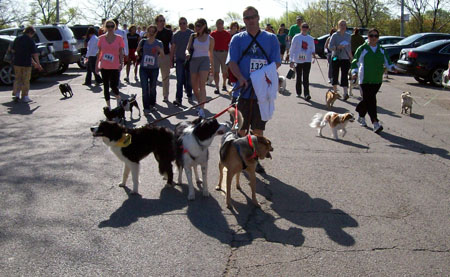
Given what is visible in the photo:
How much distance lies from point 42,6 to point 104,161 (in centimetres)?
5532

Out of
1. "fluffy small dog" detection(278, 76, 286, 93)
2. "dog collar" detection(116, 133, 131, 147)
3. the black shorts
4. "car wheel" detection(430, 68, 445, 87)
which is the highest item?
"car wheel" detection(430, 68, 445, 87)

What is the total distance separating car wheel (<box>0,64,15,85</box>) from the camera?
53.8 ft

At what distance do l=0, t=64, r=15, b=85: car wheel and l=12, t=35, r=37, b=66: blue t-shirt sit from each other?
13.7 feet

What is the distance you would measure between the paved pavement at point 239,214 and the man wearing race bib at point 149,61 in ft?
8.52

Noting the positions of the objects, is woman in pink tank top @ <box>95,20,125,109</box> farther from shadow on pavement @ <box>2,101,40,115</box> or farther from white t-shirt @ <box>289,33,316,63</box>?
white t-shirt @ <box>289,33,316,63</box>

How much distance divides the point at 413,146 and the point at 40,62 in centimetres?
1280

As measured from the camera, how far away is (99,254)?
4105 mm

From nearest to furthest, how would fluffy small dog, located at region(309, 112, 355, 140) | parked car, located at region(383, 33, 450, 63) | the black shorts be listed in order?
the black shorts
fluffy small dog, located at region(309, 112, 355, 140)
parked car, located at region(383, 33, 450, 63)

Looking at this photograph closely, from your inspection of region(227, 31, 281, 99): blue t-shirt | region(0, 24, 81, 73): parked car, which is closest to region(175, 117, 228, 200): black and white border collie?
region(227, 31, 281, 99): blue t-shirt

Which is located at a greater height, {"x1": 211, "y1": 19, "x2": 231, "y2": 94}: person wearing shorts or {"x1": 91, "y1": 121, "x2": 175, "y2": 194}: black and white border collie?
{"x1": 211, "y1": 19, "x2": 231, "y2": 94}: person wearing shorts

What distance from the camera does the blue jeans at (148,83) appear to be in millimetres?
11148

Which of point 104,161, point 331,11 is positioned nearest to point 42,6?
point 331,11

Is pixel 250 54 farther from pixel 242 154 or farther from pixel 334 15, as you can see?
pixel 334 15

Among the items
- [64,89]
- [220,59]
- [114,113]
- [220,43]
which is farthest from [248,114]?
[64,89]
